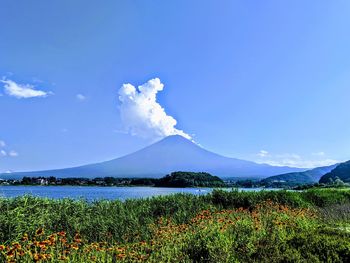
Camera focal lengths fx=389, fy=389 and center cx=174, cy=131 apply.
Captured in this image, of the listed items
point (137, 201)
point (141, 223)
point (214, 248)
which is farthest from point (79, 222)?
point (214, 248)

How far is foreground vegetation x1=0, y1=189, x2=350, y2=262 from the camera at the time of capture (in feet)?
19.9

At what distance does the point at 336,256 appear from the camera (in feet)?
18.7

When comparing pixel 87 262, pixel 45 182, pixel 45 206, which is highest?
pixel 45 182

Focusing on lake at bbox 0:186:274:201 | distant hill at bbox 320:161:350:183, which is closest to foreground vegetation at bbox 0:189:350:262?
lake at bbox 0:186:274:201

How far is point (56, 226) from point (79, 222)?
0.66m

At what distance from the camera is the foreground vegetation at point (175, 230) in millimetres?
6066

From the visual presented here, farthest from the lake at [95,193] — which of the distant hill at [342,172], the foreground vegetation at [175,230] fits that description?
the distant hill at [342,172]

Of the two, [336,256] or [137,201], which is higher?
[137,201]

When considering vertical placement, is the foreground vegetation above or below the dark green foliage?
below

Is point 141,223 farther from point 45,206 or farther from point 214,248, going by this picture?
point 214,248

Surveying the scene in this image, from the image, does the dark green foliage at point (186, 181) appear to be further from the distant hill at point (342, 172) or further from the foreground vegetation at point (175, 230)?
the distant hill at point (342, 172)

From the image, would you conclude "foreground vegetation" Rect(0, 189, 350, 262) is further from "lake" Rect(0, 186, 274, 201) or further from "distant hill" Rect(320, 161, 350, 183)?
"distant hill" Rect(320, 161, 350, 183)

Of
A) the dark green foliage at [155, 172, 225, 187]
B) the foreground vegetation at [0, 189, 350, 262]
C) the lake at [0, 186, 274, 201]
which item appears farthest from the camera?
the dark green foliage at [155, 172, 225, 187]

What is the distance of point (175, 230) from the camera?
29.4 ft
